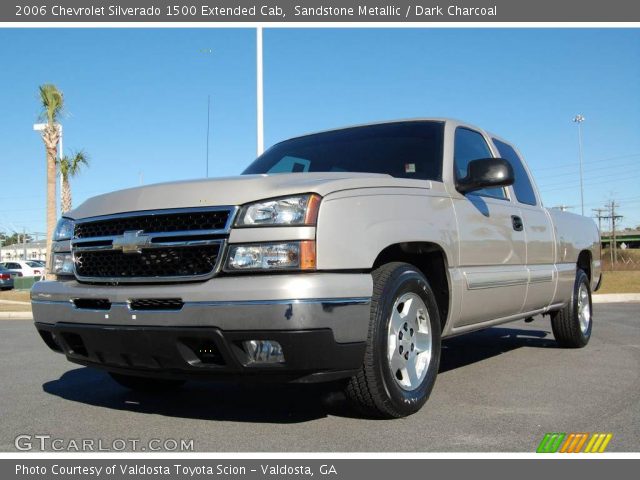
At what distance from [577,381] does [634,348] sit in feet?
6.95

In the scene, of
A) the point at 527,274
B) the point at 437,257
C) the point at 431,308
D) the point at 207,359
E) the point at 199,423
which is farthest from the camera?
the point at 527,274

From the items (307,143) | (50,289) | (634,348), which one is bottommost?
(634,348)

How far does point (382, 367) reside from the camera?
3.50 metres

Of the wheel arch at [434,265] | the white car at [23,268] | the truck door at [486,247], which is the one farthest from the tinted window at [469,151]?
the white car at [23,268]

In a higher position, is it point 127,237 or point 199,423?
point 127,237

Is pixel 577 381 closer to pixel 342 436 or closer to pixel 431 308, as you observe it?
pixel 431 308

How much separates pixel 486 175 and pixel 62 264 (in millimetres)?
2863

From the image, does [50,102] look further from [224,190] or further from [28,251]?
[28,251]

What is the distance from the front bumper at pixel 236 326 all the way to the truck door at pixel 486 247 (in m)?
1.45

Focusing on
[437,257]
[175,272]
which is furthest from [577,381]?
[175,272]

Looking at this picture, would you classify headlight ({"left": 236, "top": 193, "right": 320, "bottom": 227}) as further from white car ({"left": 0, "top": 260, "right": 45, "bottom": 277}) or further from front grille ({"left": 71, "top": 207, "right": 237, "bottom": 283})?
white car ({"left": 0, "top": 260, "right": 45, "bottom": 277})
